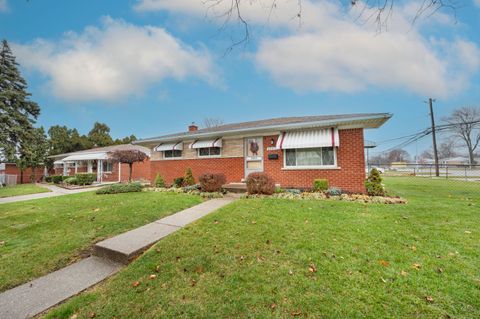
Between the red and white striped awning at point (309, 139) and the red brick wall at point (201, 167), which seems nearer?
the red and white striped awning at point (309, 139)

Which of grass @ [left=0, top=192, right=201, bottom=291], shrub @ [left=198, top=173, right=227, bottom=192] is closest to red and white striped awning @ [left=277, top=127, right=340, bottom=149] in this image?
shrub @ [left=198, top=173, right=227, bottom=192]

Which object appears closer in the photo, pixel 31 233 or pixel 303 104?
pixel 31 233

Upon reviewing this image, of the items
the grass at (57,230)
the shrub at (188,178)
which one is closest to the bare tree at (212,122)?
the shrub at (188,178)

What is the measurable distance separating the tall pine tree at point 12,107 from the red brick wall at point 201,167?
1724cm

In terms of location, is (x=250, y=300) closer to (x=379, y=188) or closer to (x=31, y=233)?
(x=31, y=233)

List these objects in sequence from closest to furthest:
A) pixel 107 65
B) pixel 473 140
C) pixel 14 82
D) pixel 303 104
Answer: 1. pixel 107 65
2. pixel 303 104
3. pixel 14 82
4. pixel 473 140

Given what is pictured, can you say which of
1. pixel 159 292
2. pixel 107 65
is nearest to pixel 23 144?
pixel 107 65

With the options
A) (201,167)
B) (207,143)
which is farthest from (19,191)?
(207,143)

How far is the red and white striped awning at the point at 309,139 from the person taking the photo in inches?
363

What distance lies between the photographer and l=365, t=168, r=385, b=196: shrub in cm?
865

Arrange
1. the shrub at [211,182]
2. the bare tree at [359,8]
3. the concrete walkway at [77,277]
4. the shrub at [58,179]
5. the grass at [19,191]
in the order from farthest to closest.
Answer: the shrub at [58,179]
the grass at [19,191]
the shrub at [211,182]
the concrete walkway at [77,277]
the bare tree at [359,8]

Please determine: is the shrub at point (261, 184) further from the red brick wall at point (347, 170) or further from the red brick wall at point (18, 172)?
the red brick wall at point (18, 172)

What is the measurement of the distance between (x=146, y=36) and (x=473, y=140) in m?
48.2

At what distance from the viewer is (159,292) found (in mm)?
2695
